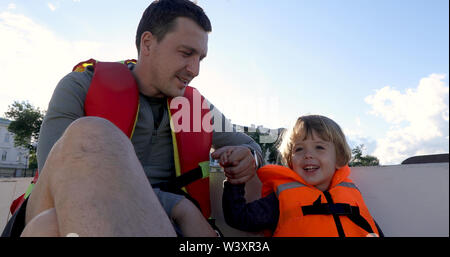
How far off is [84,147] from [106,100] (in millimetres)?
1103

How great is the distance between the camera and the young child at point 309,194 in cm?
185

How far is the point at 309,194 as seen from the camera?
2.03 metres

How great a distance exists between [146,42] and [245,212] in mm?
1496

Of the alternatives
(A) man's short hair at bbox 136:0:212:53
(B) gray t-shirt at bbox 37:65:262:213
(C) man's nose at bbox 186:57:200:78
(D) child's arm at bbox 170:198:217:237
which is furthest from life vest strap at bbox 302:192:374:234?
(A) man's short hair at bbox 136:0:212:53

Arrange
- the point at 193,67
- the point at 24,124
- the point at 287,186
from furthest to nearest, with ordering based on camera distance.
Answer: the point at 24,124 → the point at 193,67 → the point at 287,186

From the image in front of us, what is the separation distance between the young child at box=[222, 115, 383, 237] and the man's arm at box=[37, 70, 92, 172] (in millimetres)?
1086

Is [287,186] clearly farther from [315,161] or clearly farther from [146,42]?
[146,42]

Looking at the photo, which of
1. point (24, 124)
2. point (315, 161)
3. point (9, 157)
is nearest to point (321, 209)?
point (315, 161)

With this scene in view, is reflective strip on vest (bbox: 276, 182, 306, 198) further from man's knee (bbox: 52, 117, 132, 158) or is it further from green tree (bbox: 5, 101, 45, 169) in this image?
green tree (bbox: 5, 101, 45, 169)

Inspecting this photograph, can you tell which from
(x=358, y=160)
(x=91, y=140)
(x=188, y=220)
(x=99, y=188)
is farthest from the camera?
(x=358, y=160)

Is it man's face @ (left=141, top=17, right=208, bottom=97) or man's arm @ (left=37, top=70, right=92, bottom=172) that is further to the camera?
man's face @ (left=141, top=17, right=208, bottom=97)

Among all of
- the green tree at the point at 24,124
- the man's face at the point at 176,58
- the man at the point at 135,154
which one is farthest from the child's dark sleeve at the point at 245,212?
the green tree at the point at 24,124

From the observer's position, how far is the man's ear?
2279 millimetres

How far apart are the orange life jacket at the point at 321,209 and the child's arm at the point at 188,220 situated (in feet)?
2.00
